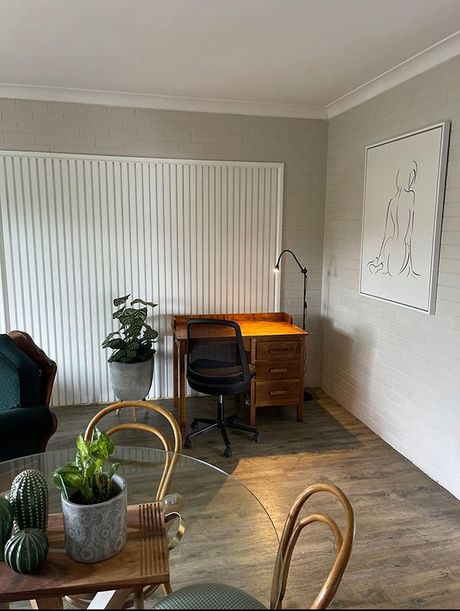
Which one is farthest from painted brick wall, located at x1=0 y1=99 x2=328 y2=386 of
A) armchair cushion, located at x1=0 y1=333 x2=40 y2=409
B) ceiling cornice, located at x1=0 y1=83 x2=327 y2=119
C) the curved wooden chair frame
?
the curved wooden chair frame

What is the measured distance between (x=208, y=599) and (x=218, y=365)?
6.82 feet

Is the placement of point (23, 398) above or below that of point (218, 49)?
below

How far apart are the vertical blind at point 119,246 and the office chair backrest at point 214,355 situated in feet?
2.44

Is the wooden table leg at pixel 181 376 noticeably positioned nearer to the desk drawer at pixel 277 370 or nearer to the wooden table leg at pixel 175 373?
the wooden table leg at pixel 175 373

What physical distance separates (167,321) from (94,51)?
2.22 meters

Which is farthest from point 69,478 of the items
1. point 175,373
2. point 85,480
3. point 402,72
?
point 402,72

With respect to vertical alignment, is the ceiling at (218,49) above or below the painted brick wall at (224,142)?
above

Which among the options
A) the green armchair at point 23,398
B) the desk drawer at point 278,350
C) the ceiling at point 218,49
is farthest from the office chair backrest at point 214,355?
the ceiling at point 218,49

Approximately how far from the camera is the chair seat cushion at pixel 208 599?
1.33 metres

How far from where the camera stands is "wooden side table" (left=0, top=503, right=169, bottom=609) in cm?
127

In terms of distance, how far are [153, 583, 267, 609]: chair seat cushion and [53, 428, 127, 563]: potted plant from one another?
23 cm

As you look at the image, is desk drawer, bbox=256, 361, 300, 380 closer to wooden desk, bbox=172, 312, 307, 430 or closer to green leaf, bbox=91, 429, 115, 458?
wooden desk, bbox=172, 312, 307, 430

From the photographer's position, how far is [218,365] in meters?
3.41

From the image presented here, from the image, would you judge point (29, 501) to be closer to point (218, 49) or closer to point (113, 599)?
point (113, 599)
